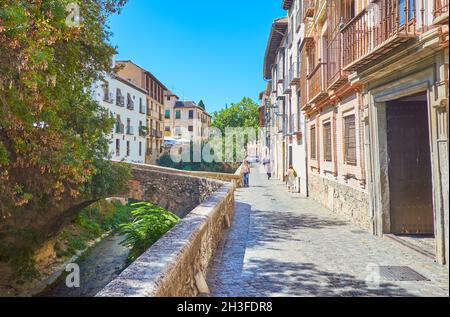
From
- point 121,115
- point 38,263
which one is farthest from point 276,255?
point 121,115

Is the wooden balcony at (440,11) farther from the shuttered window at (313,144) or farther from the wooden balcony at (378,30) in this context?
the shuttered window at (313,144)

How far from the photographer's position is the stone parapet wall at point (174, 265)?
304 cm

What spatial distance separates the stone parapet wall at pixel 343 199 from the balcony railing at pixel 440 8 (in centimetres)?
418

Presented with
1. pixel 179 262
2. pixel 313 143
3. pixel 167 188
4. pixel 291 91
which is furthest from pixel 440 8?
pixel 291 91

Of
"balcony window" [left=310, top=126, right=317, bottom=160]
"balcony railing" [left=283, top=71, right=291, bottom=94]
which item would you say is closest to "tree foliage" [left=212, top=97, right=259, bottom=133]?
"balcony railing" [left=283, top=71, right=291, bottom=94]

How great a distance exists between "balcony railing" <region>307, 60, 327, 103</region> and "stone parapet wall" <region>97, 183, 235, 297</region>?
6733mm

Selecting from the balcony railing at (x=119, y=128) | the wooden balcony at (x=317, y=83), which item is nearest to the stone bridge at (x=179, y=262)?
the wooden balcony at (x=317, y=83)

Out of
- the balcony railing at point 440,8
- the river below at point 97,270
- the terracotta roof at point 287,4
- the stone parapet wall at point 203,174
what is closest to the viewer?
the balcony railing at point 440,8

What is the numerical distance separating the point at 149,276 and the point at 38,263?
1331 cm

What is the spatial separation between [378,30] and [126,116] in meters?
31.9

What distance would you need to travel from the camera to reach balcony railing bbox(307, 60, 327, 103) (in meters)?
11.2

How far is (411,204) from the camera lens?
24.1 ft

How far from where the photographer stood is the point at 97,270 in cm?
1525

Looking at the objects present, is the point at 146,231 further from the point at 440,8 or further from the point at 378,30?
the point at 440,8
